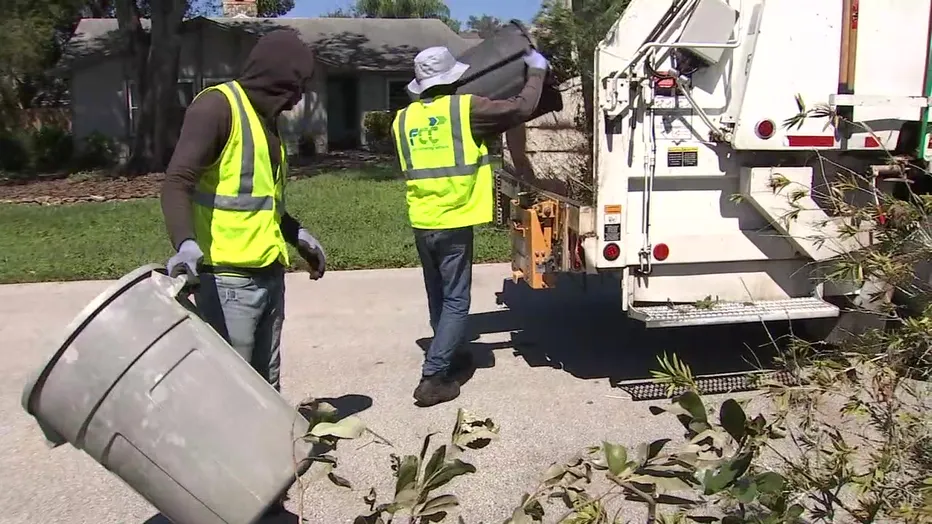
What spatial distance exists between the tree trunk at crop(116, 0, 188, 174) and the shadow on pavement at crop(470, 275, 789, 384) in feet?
46.0

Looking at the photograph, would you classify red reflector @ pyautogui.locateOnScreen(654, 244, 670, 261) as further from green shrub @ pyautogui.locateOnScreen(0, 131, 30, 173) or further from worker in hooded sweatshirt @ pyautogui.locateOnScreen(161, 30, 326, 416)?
green shrub @ pyautogui.locateOnScreen(0, 131, 30, 173)

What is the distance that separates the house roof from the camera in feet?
80.2

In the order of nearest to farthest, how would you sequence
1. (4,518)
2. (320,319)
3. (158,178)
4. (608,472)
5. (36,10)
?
(608,472), (4,518), (320,319), (158,178), (36,10)

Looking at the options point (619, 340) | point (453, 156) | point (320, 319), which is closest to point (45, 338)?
point (320, 319)

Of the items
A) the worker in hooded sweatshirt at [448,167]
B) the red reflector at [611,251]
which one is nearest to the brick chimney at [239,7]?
the worker in hooded sweatshirt at [448,167]

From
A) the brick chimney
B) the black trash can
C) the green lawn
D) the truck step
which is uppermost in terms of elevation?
the brick chimney

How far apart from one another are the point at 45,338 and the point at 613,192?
413 cm

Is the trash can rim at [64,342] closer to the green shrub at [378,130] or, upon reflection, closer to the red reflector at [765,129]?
the red reflector at [765,129]

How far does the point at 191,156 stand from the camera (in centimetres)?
320

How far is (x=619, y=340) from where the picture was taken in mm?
6207

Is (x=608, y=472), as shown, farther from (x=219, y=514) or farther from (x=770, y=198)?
(x=770, y=198)

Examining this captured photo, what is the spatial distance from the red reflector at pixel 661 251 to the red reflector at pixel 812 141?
2.74 feet

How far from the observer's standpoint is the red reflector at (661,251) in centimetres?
502

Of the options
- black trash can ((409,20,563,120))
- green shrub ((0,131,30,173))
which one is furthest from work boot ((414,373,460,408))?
green shrub ((0,131,30,173))
